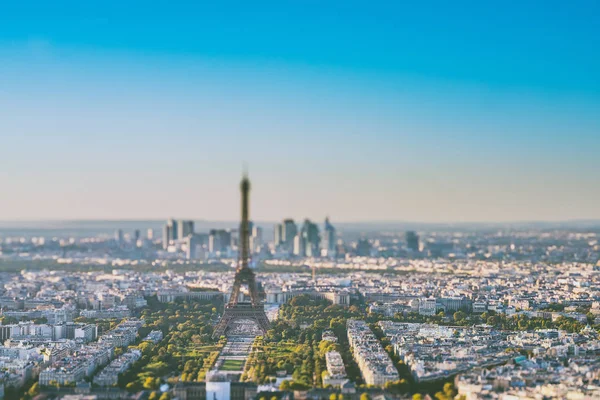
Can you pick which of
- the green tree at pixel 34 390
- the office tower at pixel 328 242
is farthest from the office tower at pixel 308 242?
the green tree at pixel 34 390

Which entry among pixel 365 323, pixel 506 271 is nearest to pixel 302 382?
pixel 365 323

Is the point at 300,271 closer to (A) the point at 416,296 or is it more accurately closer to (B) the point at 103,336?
(A) the point at 416,296

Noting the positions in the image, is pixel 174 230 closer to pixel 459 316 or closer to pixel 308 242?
pixel 308 242

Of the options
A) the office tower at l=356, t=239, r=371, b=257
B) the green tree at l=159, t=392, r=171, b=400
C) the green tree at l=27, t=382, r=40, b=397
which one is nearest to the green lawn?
the green tree at l=159, t=392, r=171, b=400

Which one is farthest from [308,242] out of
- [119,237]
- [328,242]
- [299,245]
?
[119,237]

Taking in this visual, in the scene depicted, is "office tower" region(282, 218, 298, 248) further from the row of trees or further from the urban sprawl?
the row of trees

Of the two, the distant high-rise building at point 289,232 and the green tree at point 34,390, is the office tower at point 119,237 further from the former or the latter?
the green tree at point 34,390
